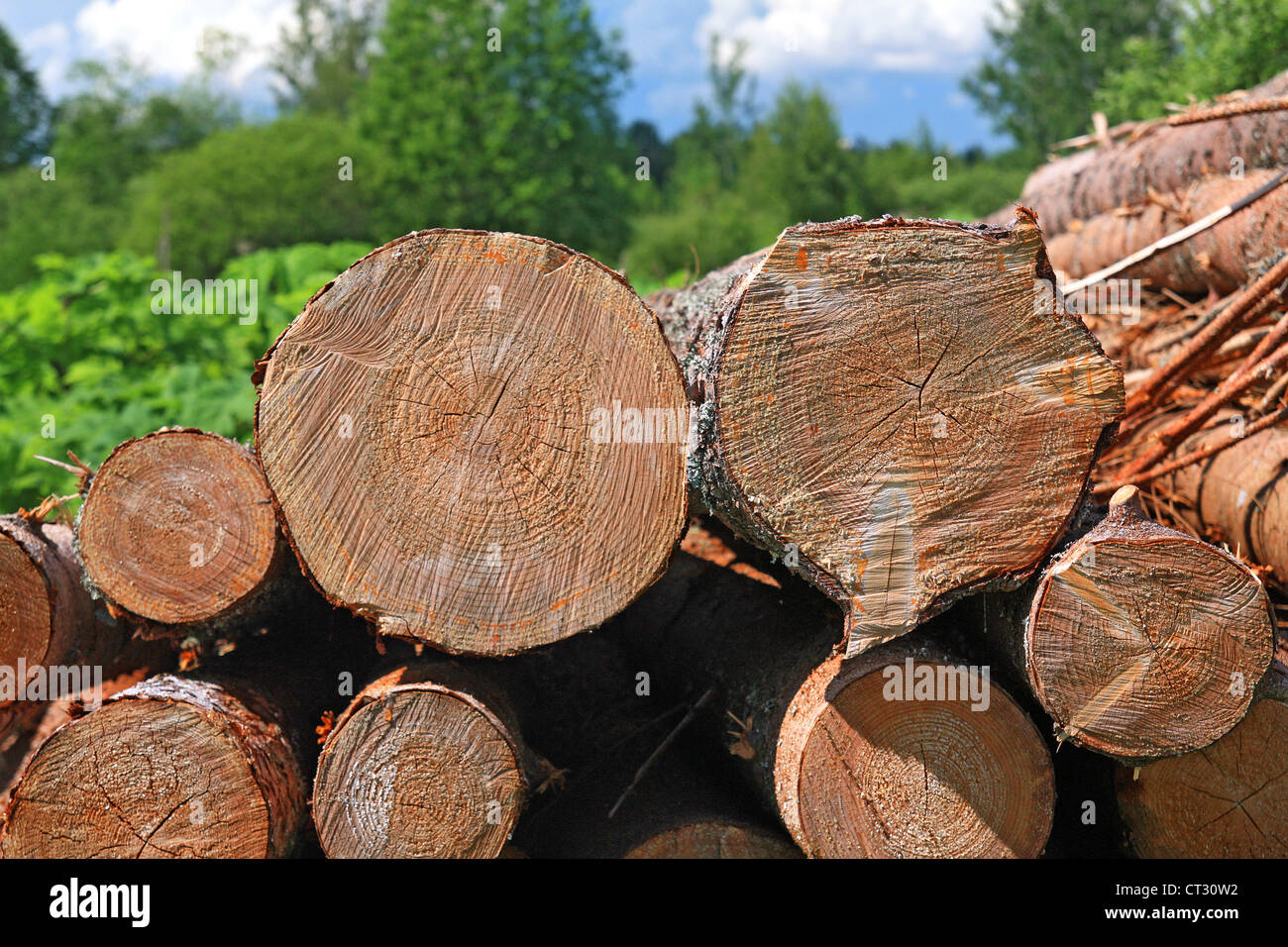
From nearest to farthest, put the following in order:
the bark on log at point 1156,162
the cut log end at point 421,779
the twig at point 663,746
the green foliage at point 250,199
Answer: the cut log end at point 421,779, the twig at point 663,746, the bark on log at point 1156,162, the green foliage at point 250,199

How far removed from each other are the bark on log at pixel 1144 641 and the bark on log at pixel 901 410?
0.37 feet

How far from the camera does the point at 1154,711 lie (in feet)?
6.72

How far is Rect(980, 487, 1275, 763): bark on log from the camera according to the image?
78.6 inches

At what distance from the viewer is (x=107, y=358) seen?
6457 millimetres

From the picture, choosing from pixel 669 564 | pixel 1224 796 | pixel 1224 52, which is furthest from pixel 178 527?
pixel 1224 52

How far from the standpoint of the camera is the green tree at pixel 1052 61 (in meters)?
25.7

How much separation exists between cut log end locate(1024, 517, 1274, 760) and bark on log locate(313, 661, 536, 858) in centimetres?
117

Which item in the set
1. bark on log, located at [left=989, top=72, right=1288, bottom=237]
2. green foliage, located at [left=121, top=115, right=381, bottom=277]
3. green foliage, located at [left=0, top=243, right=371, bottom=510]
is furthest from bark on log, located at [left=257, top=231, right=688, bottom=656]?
green foliage, located at [left=121, top=115, right=381, bottom=277]

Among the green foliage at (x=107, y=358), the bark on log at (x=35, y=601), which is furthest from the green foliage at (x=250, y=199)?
the bark on log at (x=35, y=601)

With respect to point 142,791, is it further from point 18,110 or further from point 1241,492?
point 18,110

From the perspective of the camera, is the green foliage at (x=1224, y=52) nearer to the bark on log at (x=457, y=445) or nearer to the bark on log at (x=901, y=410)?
the bark on log at (x=901, y=410)

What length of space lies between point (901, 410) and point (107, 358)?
604cm

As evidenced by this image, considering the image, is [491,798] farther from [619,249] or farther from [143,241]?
[619,249]

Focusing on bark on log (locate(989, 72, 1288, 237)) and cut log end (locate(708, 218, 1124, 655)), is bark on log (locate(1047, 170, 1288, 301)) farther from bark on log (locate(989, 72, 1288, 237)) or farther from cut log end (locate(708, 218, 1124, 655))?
cut log end (locate(708, 218, 1124, 655))
